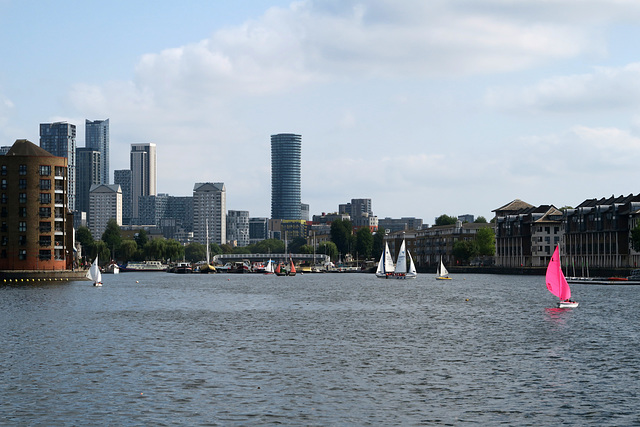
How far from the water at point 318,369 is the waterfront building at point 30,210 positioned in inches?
3602

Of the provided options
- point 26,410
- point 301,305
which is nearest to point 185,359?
point 26,410

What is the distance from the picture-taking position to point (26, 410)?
35.6 m

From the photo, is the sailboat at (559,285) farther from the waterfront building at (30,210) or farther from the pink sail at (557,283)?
the waterfront building at (30,210)

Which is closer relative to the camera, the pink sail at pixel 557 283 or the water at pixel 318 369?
the water at pixel 318 369

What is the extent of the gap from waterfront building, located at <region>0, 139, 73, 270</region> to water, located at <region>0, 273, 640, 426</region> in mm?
91498

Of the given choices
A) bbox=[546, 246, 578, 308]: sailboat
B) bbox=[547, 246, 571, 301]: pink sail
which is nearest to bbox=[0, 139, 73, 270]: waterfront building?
bbox=[547, 246, 571, 301]: pink sail

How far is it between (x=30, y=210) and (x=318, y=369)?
144 m

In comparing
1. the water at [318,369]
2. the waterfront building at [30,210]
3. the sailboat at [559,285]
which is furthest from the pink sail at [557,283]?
the waterfront building at [30,210]

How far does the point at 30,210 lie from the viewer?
178 metres

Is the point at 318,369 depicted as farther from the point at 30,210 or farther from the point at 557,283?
the point at 30,210

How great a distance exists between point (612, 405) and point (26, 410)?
26404 millimetres

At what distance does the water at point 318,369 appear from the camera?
35406 millimetres

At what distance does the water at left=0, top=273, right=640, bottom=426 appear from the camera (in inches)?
1394

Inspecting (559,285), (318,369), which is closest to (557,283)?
(559,285)
